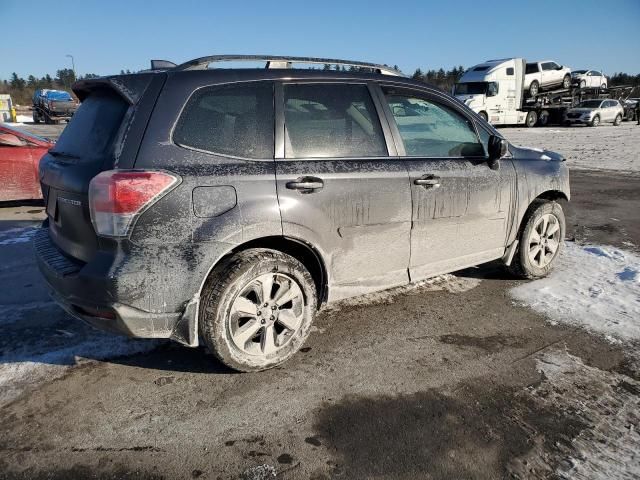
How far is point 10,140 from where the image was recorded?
7.36 m

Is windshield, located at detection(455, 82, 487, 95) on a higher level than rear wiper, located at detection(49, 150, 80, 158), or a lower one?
higher

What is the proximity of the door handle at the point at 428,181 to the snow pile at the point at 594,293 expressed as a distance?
1.44m

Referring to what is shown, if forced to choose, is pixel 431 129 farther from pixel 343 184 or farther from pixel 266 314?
pixel 266 314

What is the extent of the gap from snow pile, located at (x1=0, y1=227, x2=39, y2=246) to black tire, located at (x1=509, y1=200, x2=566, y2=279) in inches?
213

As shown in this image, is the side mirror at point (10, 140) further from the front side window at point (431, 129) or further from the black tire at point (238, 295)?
the front side window at point (431, 129)

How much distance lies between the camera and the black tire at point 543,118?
30000 millimetres

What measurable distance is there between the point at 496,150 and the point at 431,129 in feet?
1.87

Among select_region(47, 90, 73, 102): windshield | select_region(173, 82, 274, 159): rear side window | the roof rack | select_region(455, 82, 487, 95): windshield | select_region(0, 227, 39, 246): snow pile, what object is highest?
select_region(47, 90, 73, 102): windshield

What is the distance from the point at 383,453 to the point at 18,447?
1.78 metres

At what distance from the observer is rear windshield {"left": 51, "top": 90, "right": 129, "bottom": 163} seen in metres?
2.74

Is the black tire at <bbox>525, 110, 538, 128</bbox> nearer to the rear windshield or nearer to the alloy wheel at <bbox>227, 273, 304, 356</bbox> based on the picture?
the alloy wheel at <bbox>227, 273, 304, 356</bbox>

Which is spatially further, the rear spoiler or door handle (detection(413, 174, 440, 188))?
door handle (detection(413, 174, 440, 188))

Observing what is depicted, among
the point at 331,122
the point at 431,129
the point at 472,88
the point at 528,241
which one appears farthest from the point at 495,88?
the point at 331,122

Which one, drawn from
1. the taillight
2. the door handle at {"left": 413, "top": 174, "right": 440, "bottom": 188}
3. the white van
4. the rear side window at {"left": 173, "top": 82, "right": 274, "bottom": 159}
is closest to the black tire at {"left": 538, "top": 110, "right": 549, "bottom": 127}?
the white van
